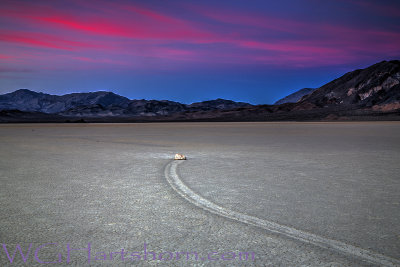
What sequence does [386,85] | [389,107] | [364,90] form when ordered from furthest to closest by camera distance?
[364,90] → [386,85] → [389,107]

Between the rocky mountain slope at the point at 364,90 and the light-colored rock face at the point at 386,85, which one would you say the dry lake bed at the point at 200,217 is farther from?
the light-colored rock face at the point at 386,85

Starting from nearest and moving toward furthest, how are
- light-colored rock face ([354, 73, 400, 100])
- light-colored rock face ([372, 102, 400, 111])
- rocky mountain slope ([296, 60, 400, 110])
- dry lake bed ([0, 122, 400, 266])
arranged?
dry lake bed ([0, 122, 400, 266])
light-colored rock face ([372, 102, 400, 111])
rocky mountain slope ([296, 60, 400, 110])
light-colored rock face ([354, 73, 400, 100])

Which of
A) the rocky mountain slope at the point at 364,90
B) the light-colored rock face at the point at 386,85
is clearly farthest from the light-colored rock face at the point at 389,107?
the light-colored rock face at the point at 386,85

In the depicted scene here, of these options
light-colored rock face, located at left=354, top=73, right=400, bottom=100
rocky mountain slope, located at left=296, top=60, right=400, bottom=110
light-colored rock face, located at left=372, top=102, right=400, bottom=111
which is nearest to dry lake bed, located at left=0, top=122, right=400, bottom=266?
light-colored rock face, located at left=372, top=102, right=400, bottom=111

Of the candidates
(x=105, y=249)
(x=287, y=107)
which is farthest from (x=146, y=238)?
(x=287, y=107)

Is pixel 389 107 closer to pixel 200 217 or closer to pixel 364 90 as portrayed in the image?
pixel 364 90

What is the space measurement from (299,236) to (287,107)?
151780 mm

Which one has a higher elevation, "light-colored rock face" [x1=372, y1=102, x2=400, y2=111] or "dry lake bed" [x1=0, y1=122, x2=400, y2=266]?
"light-colored rock face" [x1=372, y1=102, x2=400, y2=111]

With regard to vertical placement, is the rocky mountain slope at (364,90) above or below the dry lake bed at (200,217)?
above

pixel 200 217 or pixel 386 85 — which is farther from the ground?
pixel 386 85

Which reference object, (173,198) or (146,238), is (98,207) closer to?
(173,198)

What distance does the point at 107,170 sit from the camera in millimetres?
9117

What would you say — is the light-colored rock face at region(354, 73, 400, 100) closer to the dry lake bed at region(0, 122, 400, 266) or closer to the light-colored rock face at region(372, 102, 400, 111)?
the light-colored rock face at region(372, 102, 400, 111)

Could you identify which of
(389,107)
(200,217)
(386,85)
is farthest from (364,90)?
(200,217)
